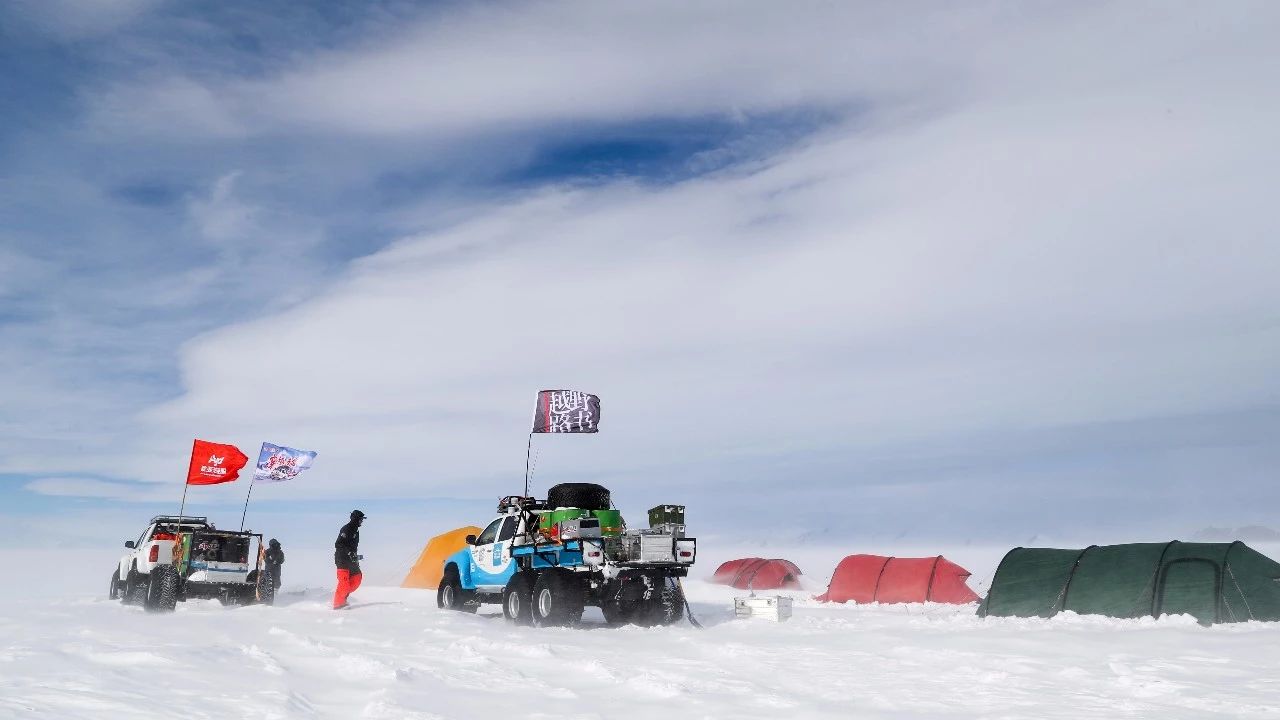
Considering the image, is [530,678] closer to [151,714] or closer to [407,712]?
[407,712]

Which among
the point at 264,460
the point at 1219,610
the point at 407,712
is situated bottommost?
the point at 407,712

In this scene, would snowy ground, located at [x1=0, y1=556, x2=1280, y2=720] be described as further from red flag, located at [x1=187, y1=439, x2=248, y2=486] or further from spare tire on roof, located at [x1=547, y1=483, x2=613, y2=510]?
red flag, located at [x1=187, y1=439, x2=248, y2=486]

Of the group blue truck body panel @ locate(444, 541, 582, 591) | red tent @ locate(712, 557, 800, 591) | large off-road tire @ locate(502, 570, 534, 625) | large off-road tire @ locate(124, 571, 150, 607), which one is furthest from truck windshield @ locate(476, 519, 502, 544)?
red tent @ locate(712, 557, 800, 591)

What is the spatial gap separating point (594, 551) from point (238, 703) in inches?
394

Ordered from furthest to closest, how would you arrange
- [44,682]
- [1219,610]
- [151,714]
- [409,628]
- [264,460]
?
[264,460], [1219,610], [409,628], [44,682], [151,714]

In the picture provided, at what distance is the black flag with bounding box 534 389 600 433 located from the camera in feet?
69.1

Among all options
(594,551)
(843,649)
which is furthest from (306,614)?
(843,649)

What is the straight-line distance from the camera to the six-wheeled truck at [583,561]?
57.5 ft

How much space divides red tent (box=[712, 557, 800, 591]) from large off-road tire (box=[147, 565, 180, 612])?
1862 centimetres

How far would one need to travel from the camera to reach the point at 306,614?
17.7m

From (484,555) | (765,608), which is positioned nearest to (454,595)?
(484,555)

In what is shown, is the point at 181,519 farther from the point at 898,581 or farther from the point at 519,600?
the point at 898,581

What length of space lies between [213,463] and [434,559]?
8543 millimetres

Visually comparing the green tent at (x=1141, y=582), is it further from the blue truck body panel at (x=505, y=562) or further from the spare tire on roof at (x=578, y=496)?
the blue truck body panel at (x=505, y=562)
